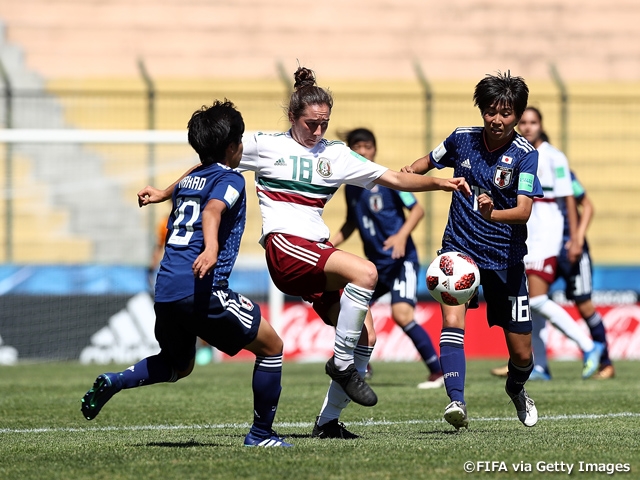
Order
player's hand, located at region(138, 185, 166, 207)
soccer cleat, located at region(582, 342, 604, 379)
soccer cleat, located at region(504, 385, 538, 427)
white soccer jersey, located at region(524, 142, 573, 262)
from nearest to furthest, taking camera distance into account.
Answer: player's hand, located at region(138, 185, 166, 207) < soccer cleat, located at region(504, 385, 538, 427) < white soccer jersey, located at region(524, 142, 573, 262) < soccer cleat, located at region(582, 342, 604, 379)

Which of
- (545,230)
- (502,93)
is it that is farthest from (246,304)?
(545,230)

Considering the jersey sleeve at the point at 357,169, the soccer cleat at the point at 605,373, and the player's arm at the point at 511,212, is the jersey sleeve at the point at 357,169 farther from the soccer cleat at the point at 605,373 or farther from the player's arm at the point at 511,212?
the soccer cleat at the point at 605,373

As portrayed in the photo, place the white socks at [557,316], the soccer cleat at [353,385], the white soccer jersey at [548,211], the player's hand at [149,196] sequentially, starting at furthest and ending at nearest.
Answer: the white socks at [557,316] → the white soccer jersey at [548,211] → the player's hand at [149,196] → the soccer cleat at [353,385]

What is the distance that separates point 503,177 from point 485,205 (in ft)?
1.74

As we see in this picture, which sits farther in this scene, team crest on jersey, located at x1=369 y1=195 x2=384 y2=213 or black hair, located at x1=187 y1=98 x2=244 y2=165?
team crest on jersey, located at x1=369 y1=195 x2=384 y2=213

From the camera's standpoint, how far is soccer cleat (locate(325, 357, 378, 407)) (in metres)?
5.93

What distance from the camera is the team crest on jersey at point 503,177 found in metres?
6.49

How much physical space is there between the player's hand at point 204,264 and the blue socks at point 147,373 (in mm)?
805

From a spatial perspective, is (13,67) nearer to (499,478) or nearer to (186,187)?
(186,187)

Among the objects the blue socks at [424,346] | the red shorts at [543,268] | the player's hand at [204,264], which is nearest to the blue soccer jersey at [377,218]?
the blue socks at [424,346]

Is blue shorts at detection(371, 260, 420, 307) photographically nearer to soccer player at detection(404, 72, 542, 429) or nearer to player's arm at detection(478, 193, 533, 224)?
soccer player at detection(404, 72, 542, 429)

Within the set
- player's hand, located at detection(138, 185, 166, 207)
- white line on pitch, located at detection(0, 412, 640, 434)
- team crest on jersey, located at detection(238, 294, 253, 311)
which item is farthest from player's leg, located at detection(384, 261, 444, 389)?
team crest on jersey, located at detection(238, 294, 253, 311)

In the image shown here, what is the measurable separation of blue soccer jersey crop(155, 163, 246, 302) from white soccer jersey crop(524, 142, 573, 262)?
5.24m

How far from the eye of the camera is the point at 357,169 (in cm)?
641
